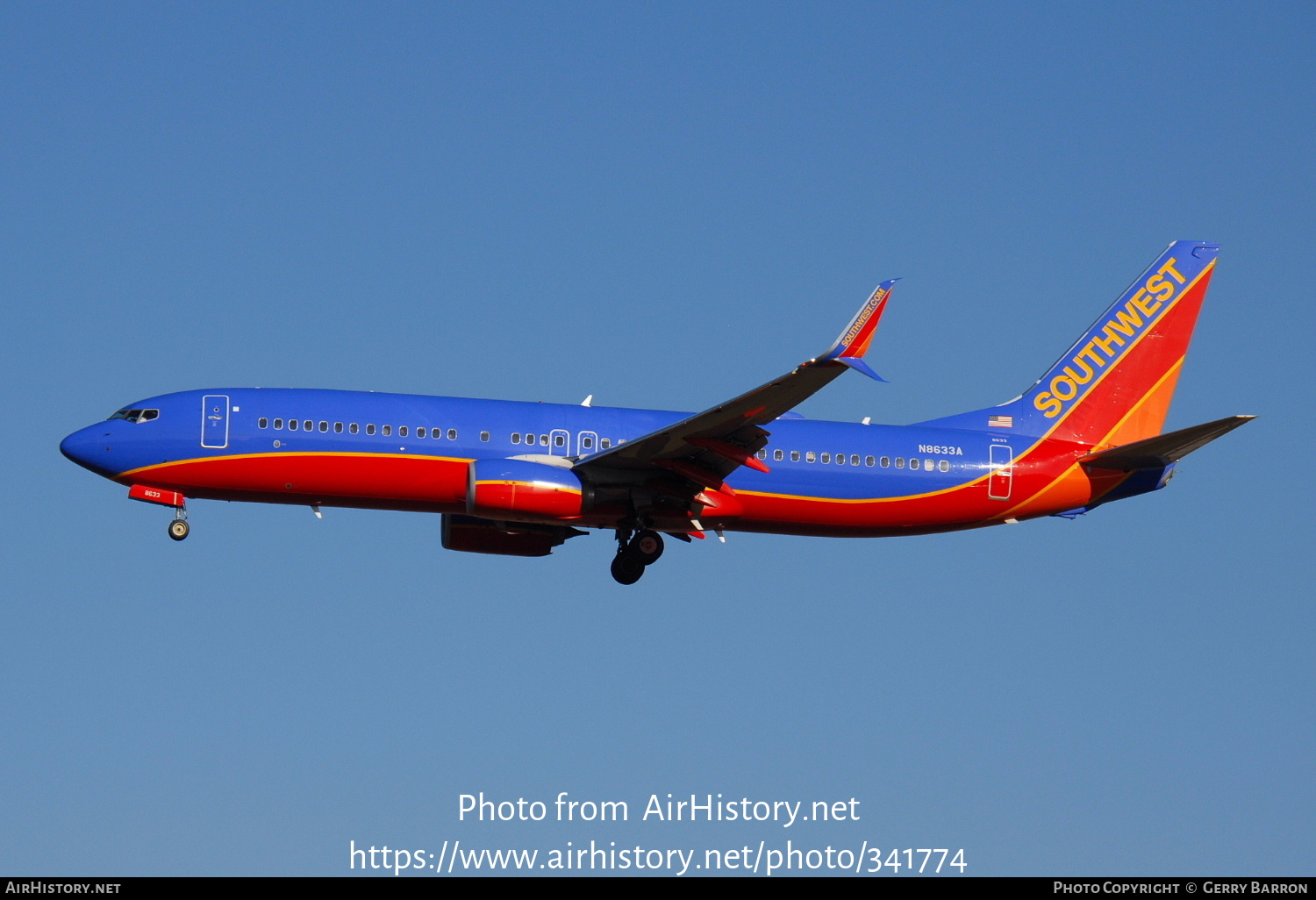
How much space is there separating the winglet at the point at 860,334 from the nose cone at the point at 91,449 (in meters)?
17.9

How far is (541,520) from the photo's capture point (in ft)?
125

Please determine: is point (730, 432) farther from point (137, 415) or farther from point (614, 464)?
point (137, 415)

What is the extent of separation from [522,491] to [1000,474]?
12865mm

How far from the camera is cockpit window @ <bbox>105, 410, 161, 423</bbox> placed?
39094 millimetres

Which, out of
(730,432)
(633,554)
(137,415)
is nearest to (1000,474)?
(730,432)

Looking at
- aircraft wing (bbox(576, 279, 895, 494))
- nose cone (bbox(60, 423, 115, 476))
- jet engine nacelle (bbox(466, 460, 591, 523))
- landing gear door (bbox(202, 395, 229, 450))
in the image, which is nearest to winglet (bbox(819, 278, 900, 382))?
aircraft wing (bbox(576, 279, 895, 494))

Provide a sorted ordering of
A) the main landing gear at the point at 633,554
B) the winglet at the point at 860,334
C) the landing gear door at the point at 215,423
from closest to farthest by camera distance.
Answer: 1. the winglet at the point at 860,334
2. the landing gear door at the point at 215,423
3. the main landing gear at the point at 633,554

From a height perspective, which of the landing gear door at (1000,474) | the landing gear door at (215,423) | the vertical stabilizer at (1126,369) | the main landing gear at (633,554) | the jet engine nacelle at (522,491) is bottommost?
the main landing gear at (633,554)

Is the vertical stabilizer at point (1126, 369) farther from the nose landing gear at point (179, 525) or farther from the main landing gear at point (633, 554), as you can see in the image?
the nose landing gear at point (179, 525)

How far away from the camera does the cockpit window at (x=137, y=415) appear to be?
39.1 m

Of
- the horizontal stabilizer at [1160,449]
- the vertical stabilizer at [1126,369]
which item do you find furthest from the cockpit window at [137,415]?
the horizontal stabilizer at [1160,449]

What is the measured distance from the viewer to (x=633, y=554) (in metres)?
40.2
